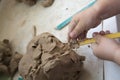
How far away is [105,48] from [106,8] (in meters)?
0.13

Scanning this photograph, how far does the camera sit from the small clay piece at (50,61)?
0.61m

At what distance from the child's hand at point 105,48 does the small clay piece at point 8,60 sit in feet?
0.84

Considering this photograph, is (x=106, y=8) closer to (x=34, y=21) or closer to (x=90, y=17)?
(x=90, y=17)

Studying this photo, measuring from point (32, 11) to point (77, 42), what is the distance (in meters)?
0.29

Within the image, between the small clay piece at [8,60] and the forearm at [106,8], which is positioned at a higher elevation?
the forearm at [106,8]

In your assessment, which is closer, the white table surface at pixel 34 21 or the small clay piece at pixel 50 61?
the small clay piece at pixel 50 61

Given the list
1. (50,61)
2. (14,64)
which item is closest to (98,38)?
(50,61)

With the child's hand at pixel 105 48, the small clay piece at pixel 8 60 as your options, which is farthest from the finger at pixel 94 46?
the small clay piece at pixel 8 60

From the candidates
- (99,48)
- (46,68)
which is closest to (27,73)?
(46,68)

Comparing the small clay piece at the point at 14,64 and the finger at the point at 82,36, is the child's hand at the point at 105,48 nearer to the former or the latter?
the finger at the point at 82,36

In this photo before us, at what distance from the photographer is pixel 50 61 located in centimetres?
61

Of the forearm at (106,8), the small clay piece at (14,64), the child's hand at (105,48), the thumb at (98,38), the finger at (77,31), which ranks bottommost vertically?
the small clay piece at (14,64)

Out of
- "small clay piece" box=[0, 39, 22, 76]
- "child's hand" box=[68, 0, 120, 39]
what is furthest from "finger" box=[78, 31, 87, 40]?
"small clay piece" box=[0, 39, 22, 76]

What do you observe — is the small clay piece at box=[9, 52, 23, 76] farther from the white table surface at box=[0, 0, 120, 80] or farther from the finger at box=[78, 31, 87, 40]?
the finger at box=[78, 31, 87, 40]
